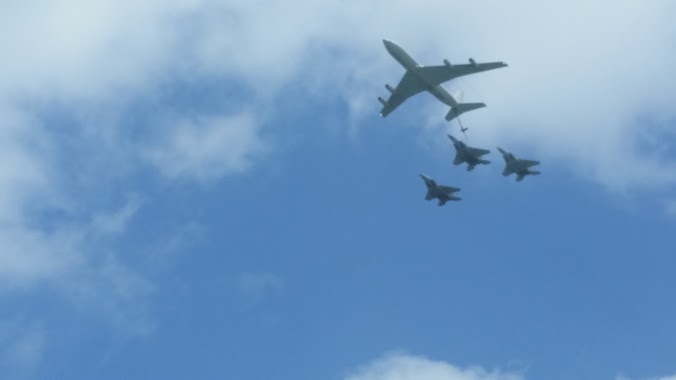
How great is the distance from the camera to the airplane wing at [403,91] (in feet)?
454

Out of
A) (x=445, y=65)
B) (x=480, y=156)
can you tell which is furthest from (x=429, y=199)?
(x=445, y=65)

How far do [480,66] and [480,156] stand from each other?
514 inches

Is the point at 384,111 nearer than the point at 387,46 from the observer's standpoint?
No

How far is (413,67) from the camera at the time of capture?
135125mm

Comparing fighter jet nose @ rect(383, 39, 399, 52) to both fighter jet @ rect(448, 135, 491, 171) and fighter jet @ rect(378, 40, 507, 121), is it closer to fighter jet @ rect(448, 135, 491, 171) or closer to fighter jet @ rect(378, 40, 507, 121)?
fighter jet @ rect(378, 40, 507, 121)

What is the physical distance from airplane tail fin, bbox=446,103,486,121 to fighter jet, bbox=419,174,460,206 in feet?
37.8

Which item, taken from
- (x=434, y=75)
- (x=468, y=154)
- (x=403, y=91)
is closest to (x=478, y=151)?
(x=468, y=154)

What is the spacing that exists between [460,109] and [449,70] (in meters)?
7.04

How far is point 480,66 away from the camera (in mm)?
128750

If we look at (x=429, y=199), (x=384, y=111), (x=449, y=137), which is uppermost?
(x=384, y=111)

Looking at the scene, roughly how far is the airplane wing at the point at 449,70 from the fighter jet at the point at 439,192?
1531cm

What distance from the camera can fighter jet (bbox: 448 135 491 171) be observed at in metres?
131

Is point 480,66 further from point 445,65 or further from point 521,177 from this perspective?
point 521,177

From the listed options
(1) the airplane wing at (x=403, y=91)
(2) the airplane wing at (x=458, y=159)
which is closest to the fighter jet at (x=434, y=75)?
(1) the airplane wing at (x=403, y=91)
